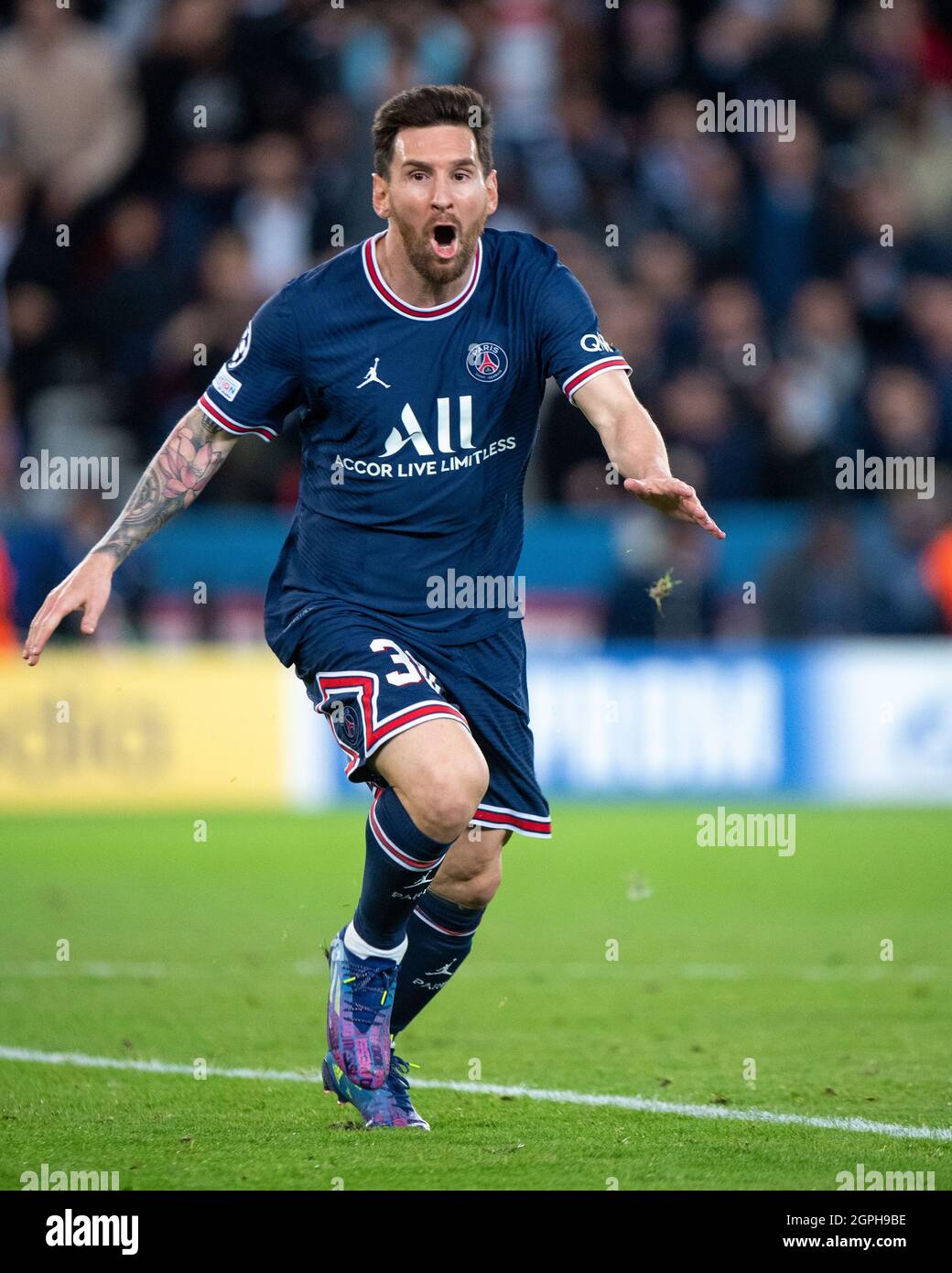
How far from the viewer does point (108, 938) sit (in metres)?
8.64

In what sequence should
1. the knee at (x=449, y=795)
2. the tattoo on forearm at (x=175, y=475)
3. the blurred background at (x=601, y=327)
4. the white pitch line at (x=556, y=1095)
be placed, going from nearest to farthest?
the knee at (x=449, y=795) → the white pitch line at (x=556, y=1095) → the tattoo on forearm at (x=175, y=475) → the blurred background at (x=601, y=327)

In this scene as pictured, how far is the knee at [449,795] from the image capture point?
4863 millimetres

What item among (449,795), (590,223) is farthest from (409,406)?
(590,223)

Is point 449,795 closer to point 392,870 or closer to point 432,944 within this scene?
point 392,870

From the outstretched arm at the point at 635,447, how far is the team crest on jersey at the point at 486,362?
225 millimetres

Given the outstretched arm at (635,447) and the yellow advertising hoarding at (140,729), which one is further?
the yellow advertising hoarding at (140,729)

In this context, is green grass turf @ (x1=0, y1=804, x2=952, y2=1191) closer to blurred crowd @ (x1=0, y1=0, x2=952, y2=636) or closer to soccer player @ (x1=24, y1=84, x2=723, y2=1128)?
soccer player @ (x1=24, y1=84, x2=723, y2=1128)

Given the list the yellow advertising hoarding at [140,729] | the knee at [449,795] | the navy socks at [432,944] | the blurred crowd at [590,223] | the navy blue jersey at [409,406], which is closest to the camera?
the knee at [449,795]

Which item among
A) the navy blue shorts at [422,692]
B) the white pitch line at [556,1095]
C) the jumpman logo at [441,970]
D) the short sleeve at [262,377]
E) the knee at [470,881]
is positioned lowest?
the white pitch line at [556,1095]

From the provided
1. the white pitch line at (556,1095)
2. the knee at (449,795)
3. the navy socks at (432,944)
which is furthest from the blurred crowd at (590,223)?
the knee at (449,795)

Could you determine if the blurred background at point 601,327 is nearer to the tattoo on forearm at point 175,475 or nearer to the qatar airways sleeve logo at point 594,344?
the tattoo on forearm at point 175,475
